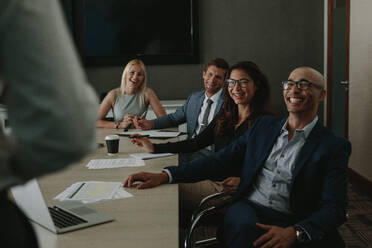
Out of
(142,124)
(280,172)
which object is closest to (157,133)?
(142,124)

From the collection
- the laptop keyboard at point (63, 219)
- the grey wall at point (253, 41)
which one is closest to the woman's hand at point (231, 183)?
the laptop keyboard at point (63, 219)

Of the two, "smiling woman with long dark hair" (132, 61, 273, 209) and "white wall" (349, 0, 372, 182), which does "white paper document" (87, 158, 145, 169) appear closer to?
"smiling woman with long dark hair" (132, 61, 273, 209)

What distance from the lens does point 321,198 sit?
64.8 inches

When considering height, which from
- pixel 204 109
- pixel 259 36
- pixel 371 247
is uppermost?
pixel 259 36

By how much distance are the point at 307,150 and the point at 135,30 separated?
12.8 ft

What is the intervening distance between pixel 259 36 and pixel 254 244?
4.04 m

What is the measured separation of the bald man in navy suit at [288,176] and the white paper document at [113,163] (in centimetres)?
35

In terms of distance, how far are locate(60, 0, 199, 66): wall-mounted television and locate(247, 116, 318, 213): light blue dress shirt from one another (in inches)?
138

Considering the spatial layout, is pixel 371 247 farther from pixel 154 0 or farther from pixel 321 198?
pixel 154 0

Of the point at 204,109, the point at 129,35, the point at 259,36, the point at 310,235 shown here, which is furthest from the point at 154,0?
the point at 310,235

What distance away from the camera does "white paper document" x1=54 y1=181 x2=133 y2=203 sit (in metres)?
1.53

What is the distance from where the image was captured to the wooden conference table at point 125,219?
112 centimetres

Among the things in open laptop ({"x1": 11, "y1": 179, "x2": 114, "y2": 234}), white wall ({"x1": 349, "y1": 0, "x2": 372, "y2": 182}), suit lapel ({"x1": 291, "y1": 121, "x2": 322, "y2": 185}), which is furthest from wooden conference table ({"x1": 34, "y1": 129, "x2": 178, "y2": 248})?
white wall ({"x1": 349, "y1": 0, "x2": 372, "y2": 182})

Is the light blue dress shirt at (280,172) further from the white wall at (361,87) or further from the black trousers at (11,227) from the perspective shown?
the white wall at (361,87)
